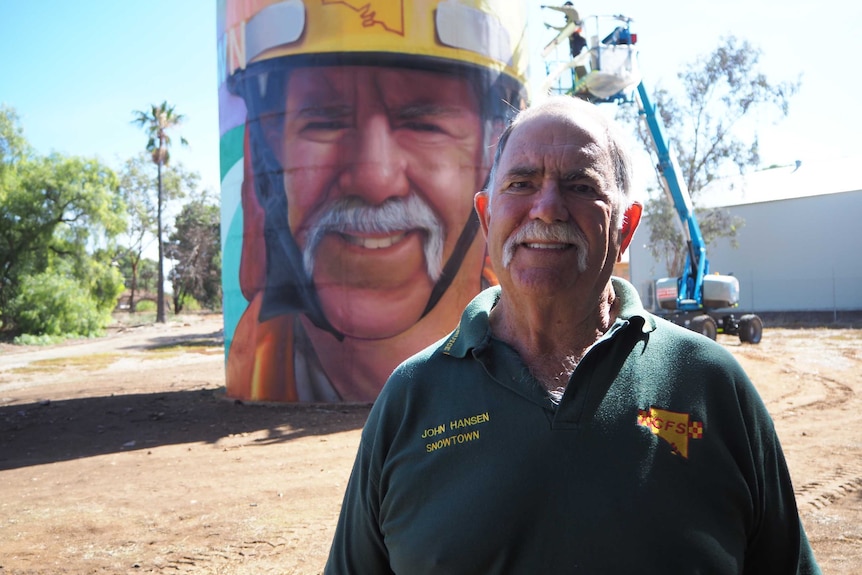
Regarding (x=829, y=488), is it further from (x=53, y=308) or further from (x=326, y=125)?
(x=53, y=308)

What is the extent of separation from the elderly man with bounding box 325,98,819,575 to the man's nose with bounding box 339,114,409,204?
31.1 ft

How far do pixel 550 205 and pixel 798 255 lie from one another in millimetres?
36527

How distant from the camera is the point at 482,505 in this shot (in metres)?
1.63

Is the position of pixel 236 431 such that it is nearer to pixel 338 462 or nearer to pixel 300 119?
pixel 338 462

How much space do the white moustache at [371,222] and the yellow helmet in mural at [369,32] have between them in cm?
237

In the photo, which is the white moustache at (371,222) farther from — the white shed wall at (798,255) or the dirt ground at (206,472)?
the white shed wall at (798,255)

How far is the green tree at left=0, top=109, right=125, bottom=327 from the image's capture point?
119ft

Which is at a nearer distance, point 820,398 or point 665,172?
point 820,398

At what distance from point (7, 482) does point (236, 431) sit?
3.18 metres

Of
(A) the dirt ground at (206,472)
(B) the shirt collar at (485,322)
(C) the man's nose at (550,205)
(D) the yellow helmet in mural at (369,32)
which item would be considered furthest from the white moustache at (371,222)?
(C) the man's nose at (550,205)

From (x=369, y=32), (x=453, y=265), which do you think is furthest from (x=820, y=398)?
(x=369, y=32)

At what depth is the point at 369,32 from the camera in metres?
11.5

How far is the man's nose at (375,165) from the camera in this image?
11414 millimetres

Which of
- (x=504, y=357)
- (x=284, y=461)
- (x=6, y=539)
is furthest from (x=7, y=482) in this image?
(x=504, y=357)
